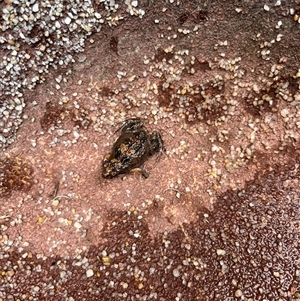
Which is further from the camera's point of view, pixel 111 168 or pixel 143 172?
pixel 143 172

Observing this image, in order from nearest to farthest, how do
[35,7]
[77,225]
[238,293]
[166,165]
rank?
[35,7] → [238,293] → [77,225] → [166,165]

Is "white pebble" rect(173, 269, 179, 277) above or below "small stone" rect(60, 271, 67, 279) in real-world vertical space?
below

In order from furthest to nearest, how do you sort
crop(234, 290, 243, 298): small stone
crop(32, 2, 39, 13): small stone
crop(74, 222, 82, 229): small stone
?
crop(74, 222, 82, 229): small stone < crop(234, 290, 243, 298): small stone < crop(32, 2, 39, 13): small stone

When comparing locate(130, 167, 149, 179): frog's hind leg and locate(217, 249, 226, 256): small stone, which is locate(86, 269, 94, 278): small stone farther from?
locate(217, 249, 226, 256): small stone

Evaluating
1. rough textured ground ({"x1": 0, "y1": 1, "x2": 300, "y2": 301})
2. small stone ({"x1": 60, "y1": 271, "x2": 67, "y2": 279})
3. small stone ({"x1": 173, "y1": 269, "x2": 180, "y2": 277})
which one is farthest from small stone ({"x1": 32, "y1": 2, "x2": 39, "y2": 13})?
small stone ({"x1": 173, "y1": 269, "x2": 180, "y2": 277})

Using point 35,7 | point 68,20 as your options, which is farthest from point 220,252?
point 35,7

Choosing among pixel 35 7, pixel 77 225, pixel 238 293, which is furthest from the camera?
pixel 77 225

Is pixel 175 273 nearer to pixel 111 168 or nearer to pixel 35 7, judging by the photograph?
pixel 111 168

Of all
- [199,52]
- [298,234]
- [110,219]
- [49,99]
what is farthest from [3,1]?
[298,234]
